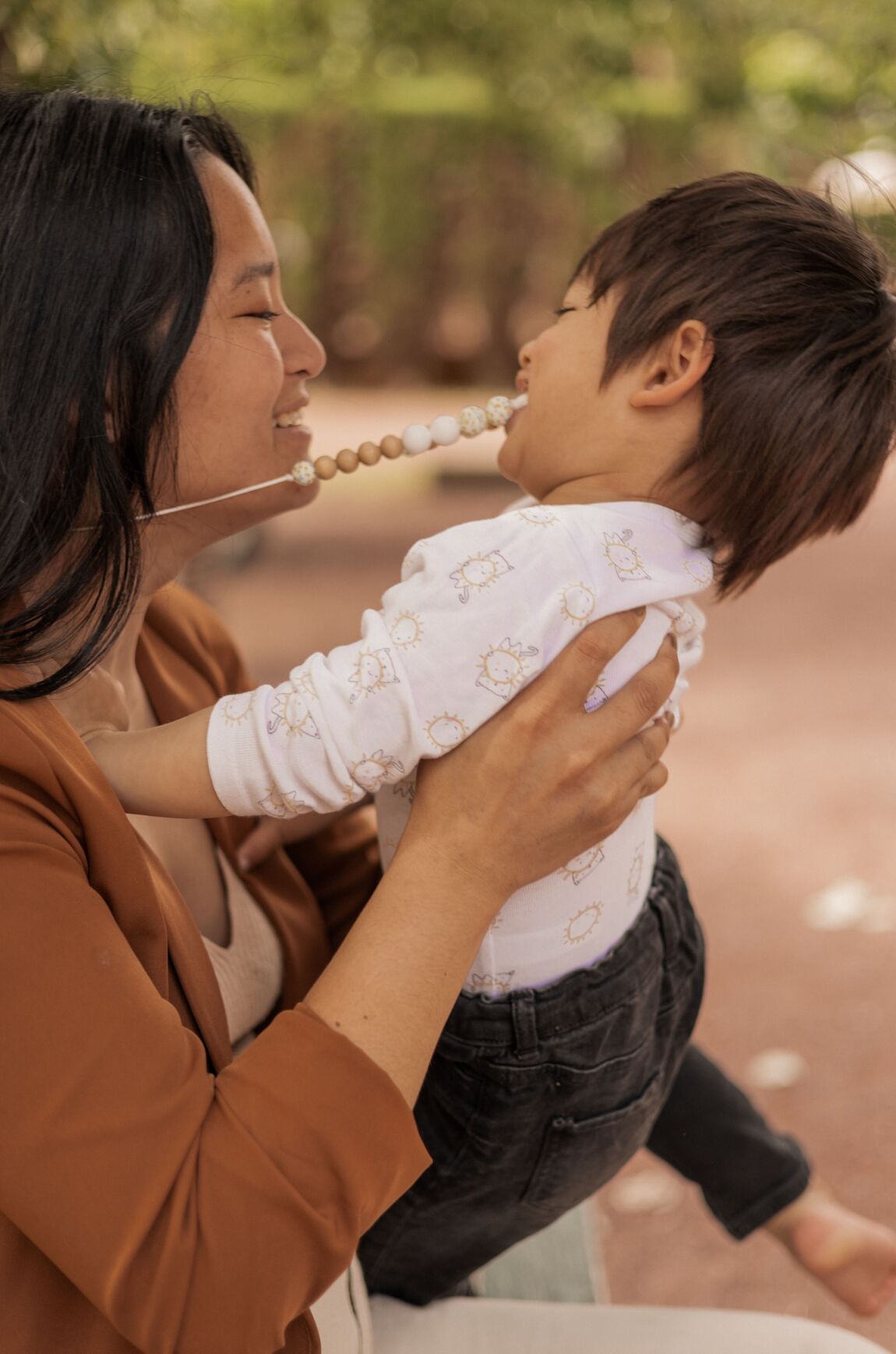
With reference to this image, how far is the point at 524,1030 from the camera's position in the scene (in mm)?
1374

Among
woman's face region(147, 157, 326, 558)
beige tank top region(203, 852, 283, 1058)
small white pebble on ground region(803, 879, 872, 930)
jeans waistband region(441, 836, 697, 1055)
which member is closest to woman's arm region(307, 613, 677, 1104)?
jeans waistband region(441, 836, 697, 1055)

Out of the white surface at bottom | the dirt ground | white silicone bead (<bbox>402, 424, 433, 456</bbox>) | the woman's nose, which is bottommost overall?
the dirt ground

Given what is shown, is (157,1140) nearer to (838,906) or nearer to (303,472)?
(303,472)

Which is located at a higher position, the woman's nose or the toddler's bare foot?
the woman's nose

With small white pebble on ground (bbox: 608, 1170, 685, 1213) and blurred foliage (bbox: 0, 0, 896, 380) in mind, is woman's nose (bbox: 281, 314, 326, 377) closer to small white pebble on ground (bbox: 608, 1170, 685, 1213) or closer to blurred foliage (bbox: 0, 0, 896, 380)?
small white pebble on ground (bbox: 608, 1170, 685, 1213)

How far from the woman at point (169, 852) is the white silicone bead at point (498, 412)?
22 cm

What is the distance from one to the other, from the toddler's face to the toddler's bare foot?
40.7 inches

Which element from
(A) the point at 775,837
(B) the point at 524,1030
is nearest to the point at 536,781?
(B) the point at 524,1030

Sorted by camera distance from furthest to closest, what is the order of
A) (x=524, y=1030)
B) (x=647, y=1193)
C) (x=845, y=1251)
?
(x=647, y=1193) < (x=845, y=1251) < (x=524, y=1030)

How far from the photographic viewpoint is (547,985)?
1402 mm

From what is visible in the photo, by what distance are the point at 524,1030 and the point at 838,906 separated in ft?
9.38

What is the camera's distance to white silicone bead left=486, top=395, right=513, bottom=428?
1.53 m

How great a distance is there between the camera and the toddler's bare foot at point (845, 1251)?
1.76m

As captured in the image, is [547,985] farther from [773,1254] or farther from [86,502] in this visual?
[773,1254]
